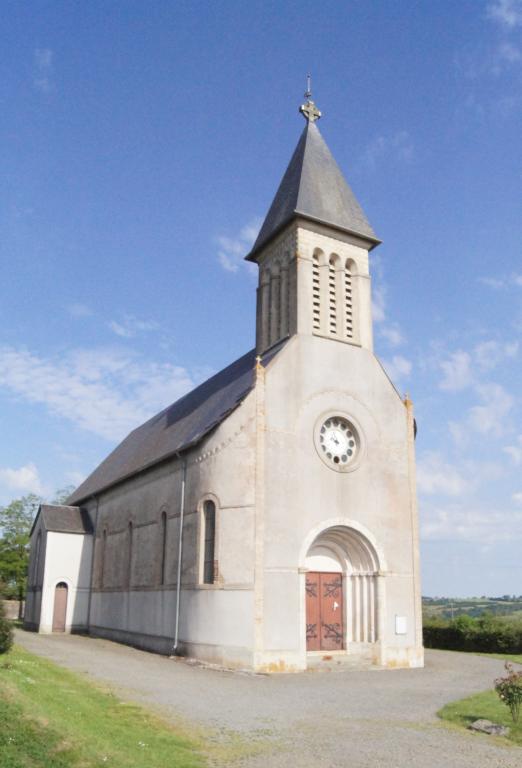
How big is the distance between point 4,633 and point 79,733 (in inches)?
331

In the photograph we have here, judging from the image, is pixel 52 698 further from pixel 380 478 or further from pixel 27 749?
pixel 380 478

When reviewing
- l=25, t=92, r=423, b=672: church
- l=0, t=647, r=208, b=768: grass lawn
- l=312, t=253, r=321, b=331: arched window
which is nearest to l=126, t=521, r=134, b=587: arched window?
l=25, t=92, r=423, b=672: church

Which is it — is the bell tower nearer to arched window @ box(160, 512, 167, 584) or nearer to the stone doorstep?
arched window @ box(160, 512, 167, 584)

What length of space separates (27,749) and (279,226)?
2164 cm

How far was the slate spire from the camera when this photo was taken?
87.6 feet

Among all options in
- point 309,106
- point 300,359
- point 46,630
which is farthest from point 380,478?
point 46,630

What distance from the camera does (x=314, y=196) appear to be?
27156mm

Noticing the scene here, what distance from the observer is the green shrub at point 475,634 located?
2911 cm

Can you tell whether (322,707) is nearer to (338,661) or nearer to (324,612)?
(338,661)

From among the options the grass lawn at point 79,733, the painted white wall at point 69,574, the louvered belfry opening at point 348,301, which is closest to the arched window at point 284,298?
the louvered belfry opening at point 348,301

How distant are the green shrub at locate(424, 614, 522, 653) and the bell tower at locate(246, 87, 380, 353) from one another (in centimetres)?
1402

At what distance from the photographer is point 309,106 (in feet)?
102

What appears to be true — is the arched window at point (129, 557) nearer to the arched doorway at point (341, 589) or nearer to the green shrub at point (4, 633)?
the arched doorway at point (341, 589)

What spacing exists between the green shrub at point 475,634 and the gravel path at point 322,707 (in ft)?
20.3
